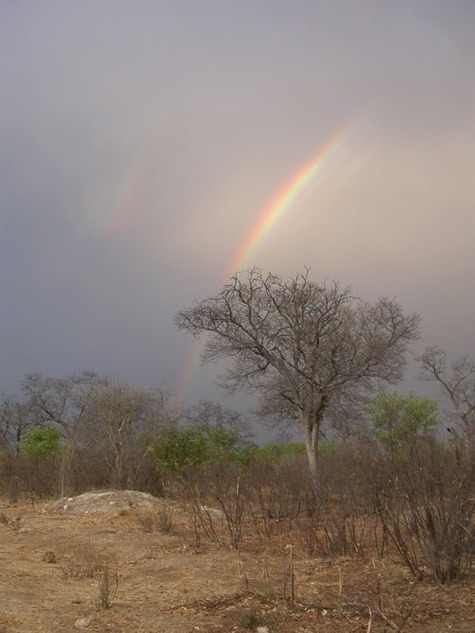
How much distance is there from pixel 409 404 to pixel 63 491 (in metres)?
27.0

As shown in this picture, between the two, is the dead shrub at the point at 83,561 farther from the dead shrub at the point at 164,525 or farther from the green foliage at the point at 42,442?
the green foliage at the point at 42,442

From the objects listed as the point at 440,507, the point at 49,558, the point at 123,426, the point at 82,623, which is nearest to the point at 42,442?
the point at 123,426

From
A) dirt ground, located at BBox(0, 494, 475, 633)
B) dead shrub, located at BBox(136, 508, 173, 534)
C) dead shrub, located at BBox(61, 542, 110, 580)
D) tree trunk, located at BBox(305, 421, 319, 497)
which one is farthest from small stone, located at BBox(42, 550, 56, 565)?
tree trunk, located at BBox(305, 421, 319, 497)

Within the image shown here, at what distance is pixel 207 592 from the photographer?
24.8ft

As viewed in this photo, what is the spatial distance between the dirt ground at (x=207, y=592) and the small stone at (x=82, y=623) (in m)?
0.01

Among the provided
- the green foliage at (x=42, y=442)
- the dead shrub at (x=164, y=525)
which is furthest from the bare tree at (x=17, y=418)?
the dead shrub at (x=164, y=525)

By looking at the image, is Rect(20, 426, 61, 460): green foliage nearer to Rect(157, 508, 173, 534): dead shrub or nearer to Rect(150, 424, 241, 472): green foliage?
Rect(150, 424, 241, 472): green foliage

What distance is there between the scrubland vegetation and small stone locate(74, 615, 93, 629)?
0.44 feet

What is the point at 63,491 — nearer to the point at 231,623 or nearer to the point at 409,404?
the point at 231,623

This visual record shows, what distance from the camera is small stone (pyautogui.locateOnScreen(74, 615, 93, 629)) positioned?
6031 mm

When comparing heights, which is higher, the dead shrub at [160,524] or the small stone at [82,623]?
the dead shrub at [160,524]

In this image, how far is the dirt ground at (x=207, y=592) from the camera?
19.3ft

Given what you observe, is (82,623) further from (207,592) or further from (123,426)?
(123,426)

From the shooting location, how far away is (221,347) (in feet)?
66.8
